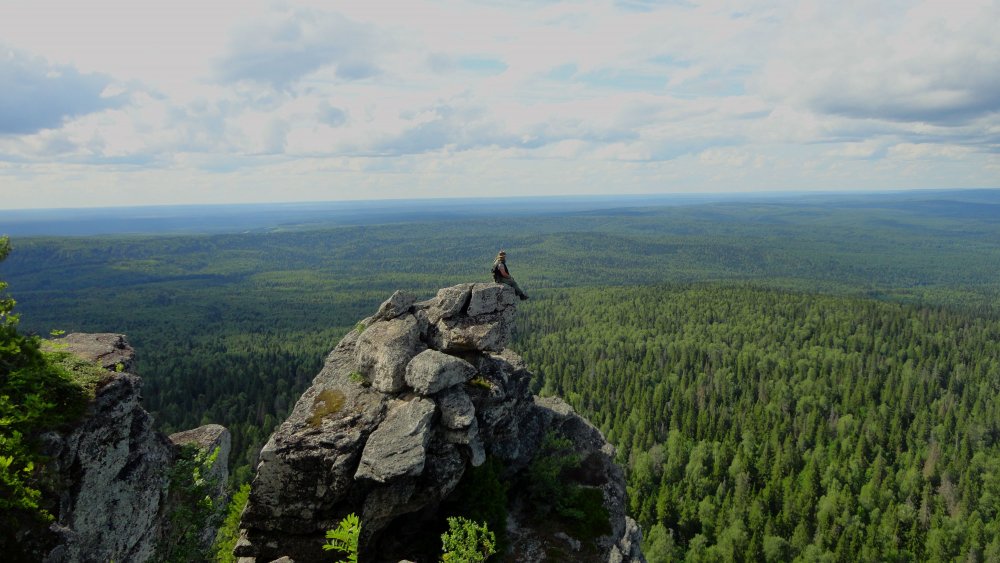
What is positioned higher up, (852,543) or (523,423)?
(523,423)

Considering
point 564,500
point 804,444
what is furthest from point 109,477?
point 804,444

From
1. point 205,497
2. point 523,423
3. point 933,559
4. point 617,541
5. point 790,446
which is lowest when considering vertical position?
point 933,559

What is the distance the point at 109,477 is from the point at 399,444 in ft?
41.7

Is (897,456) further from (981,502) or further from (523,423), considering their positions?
(523,423)

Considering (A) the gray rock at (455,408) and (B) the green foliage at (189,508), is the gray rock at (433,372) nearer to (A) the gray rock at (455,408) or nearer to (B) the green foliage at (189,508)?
(A) the gray rock at (455,408)

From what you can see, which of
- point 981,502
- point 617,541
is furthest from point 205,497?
point 981,502

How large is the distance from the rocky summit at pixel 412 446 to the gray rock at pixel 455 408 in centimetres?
6

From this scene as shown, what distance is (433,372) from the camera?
31828 mm

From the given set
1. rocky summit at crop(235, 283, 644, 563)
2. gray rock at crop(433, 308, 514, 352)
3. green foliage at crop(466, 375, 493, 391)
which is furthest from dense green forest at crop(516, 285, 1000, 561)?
gray rock at crop(433, 308, 514, 352)

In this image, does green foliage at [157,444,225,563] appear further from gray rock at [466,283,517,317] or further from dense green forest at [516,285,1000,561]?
dense green forest at [516,285,1000,561]

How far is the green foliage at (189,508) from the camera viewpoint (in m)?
25.2

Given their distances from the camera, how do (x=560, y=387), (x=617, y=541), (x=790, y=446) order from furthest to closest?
1. (x=560, y=387)
2. (x=790, y=446)
3. (x=617, y=541)

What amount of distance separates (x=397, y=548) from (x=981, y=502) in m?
137

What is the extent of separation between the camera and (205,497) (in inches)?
1045
